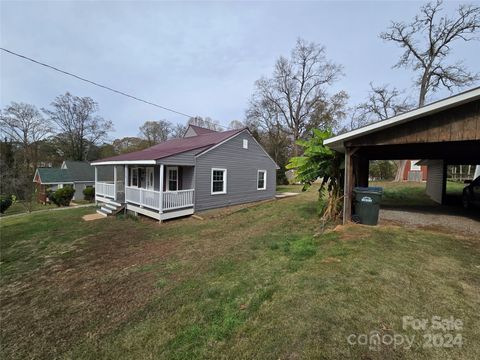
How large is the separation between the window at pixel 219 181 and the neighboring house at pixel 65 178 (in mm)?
22501

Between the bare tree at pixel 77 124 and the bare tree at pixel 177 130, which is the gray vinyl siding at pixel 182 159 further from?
the bare tree at pixel 177 130

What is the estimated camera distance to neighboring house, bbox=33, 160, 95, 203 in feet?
80.3

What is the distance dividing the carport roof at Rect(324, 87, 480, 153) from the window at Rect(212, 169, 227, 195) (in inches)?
262

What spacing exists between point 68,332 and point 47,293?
1.74 metres

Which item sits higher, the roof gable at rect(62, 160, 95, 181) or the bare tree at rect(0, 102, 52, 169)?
the bare tree at rect(0, 102, 52, 169)

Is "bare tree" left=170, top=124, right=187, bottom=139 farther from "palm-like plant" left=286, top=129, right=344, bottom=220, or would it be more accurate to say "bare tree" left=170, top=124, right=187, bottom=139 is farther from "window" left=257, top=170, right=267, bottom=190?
"palm-like plant" left=286, top=129, right=344, bottom=220

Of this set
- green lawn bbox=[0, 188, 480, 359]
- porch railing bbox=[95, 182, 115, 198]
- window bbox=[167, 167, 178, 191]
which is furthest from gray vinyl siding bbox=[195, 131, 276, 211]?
porch railing bbox=[95, 182, 115, 198]

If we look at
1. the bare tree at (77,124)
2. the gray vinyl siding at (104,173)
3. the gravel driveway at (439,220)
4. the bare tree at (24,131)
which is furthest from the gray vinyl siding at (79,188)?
the gravel driveway at (439,220)

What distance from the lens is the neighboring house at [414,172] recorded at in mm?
24969

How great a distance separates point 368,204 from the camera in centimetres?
640

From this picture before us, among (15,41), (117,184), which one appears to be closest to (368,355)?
(15,41)

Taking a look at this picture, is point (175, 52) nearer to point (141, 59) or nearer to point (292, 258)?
point (141, 59)

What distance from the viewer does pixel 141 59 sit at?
485 inches

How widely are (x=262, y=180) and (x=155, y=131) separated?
33.8 meters
